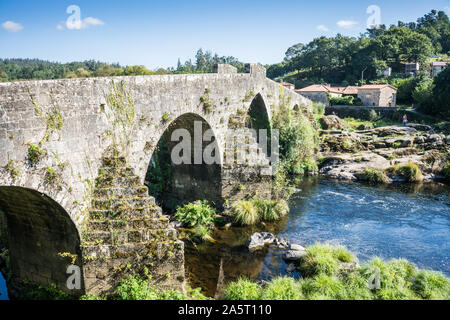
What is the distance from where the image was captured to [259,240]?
14.6 meters

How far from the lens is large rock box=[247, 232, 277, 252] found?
14211mm

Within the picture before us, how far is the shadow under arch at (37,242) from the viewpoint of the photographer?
29.4 feet

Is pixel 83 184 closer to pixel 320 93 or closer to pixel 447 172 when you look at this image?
pixel 447 172

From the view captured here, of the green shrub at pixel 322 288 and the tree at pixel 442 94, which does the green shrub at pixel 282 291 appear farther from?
the tree at pixel 442 94

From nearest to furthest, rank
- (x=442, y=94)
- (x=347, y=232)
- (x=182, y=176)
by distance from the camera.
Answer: (x=347, y=232) → (x=182, y=176) → (x=442, y=94)

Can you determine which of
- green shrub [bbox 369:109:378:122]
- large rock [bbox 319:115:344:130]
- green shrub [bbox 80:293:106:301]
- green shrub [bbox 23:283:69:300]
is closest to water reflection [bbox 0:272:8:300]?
green shrub [bbox 23:283:69:300]

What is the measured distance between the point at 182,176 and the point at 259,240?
5.94 m

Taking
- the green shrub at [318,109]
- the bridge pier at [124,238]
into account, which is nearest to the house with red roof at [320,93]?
the green shrub at [318,109]

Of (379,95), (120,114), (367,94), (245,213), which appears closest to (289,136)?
(245,213)

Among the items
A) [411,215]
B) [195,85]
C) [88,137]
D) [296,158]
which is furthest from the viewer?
[296,158]

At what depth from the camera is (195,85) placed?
49.0 feet

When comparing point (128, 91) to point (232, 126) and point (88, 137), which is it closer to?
point (88, 137)
